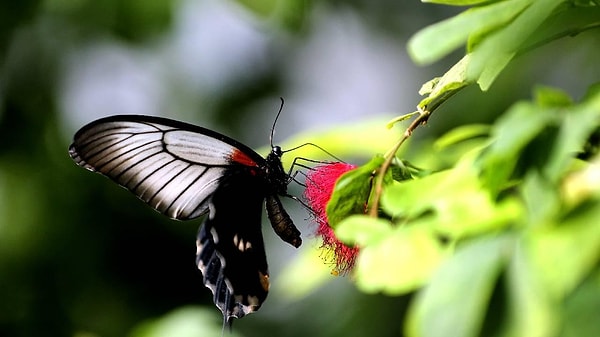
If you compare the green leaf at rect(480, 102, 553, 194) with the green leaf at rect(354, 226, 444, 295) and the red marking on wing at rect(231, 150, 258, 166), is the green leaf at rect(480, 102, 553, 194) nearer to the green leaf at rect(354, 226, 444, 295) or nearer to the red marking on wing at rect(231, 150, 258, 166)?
the green leaf at rect(354, 226, 444, 295)

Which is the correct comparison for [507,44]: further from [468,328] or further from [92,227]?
[92,227]

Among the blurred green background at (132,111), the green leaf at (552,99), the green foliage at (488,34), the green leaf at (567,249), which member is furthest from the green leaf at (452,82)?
the blurred green background at (132,111)

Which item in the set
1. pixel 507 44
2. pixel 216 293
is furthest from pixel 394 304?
pixel 507 44

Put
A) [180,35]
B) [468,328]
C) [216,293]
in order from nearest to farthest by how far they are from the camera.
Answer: [468,328] → [216,293] → [180,35]

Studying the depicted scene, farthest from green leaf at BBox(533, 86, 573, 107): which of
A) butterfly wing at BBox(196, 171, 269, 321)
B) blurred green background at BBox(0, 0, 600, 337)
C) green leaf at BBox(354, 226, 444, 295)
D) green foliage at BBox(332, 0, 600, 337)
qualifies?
blurred green background at BBox(0, 0, 600, 337)

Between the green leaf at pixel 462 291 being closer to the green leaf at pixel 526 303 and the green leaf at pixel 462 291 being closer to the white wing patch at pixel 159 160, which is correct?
the green leaf at pixel 526 303
